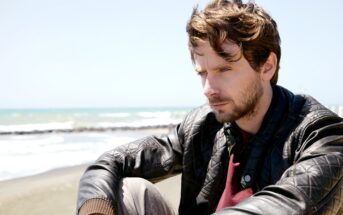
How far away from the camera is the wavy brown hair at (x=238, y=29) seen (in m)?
2.27

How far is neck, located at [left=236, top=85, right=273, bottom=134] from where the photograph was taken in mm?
2336

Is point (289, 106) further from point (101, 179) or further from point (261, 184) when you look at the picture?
point (101, 179)

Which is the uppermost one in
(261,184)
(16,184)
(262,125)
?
(262,125)

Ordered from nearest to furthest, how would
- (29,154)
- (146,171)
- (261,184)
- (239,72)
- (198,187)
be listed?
(261,184), (239,72), (198,187), (146,171), (29,154)

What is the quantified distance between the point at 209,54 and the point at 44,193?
510 cm

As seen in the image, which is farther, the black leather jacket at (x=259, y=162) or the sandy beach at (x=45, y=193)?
the sandy beach at (x=45, y=193)

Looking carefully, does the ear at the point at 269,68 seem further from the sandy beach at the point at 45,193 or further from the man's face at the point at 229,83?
the sandy beach at the point at 45,193

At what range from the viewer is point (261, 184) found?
82.6 inches

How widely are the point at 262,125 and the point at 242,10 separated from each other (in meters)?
0.62

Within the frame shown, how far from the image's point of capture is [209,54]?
2268 mm

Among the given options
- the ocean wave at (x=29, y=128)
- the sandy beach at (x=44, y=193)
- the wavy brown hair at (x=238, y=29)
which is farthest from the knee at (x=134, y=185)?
the ocean wave at (x=29, y=128)

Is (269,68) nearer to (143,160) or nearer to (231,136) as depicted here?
(231,136)

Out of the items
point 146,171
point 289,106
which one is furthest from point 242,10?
point 146,171

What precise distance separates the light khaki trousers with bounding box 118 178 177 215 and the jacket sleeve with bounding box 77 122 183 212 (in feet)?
0.39
